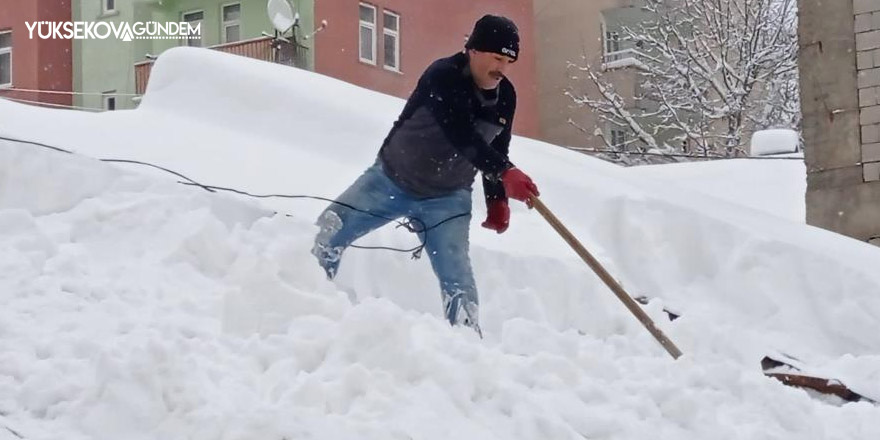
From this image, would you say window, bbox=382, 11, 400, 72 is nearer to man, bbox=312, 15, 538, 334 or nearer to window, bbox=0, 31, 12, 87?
window, bbox=0, 31, 12, 87

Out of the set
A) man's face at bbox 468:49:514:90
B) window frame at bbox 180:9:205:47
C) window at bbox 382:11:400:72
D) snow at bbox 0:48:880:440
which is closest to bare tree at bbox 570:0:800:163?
window at bbox 382:11:400:72

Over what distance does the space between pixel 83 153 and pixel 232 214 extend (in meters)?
1.16

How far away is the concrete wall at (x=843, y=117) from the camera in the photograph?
1030 centimetres

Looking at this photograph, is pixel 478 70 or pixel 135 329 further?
pixel 478 70

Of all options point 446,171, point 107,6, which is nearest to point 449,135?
point 446,171

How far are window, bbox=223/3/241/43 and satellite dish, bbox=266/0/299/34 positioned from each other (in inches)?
158

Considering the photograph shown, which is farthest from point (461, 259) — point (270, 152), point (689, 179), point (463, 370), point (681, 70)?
point (681, 70)

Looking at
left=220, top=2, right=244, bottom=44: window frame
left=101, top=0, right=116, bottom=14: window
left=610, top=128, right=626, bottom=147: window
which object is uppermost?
left=101, top=0, right=116, bottom=14: window

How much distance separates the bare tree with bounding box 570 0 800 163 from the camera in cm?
2312

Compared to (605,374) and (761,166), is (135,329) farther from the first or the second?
(761,166)

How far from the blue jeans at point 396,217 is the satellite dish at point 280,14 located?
13.5 meters

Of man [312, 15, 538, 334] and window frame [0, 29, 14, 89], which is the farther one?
window frame [0, 29, 14, 89]

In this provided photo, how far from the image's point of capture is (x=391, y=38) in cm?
2364

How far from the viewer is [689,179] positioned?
45.0ft
